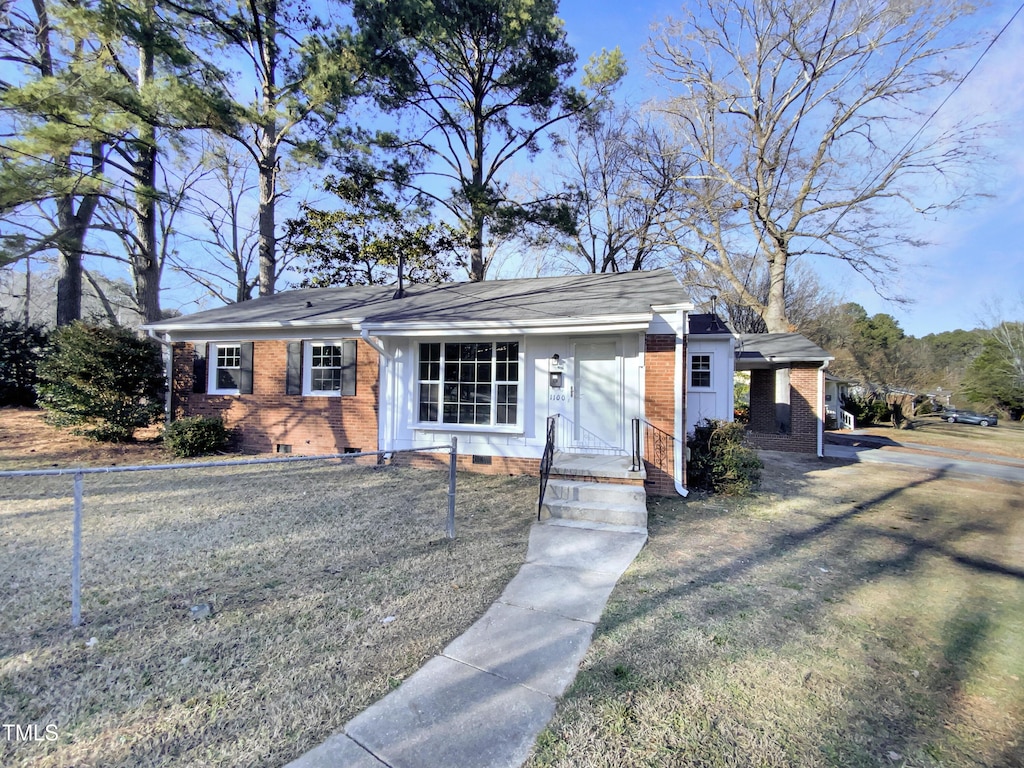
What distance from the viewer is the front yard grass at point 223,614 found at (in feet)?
7.34

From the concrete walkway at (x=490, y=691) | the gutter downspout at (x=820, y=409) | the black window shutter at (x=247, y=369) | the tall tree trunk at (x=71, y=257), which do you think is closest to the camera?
the concrete walkway at (x=490, y=691)

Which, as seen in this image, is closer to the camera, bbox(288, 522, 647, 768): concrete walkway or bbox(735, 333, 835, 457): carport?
bbox(288, 522, 647, 768): concrete walkway

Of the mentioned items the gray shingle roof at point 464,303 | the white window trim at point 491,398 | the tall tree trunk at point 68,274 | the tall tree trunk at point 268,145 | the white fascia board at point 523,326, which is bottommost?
the white window trim at point 491,398

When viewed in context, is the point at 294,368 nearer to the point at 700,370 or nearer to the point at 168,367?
the point at 168,367

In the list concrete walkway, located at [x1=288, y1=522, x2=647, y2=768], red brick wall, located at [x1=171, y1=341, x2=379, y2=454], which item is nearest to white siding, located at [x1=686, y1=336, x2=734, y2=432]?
red brick wall, located at [x1=171, y1=341, x2=379, y2=454]

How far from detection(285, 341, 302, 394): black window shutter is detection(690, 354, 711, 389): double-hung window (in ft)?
33.1

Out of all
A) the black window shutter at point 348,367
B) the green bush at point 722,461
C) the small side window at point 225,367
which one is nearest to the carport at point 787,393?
the green bush at point 722,461

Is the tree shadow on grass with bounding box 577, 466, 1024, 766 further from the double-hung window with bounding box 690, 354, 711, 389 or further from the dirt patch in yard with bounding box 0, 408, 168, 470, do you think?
the dirt patch in yard with bounding box 0, 408, 168, 470

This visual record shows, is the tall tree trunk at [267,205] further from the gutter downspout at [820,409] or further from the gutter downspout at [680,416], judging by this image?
the gutter downspout at [820,409]

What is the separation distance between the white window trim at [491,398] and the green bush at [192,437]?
15.2 ft

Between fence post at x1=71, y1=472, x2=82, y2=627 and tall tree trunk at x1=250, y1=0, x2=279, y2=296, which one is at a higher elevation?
tall tree trunk at x1=250, y1=0, x2=279, y2=296

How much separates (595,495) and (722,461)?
275 cm

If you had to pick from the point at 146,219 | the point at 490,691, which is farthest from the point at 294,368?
the point at 146,219

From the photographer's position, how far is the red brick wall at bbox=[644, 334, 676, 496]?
7539 millimetres
